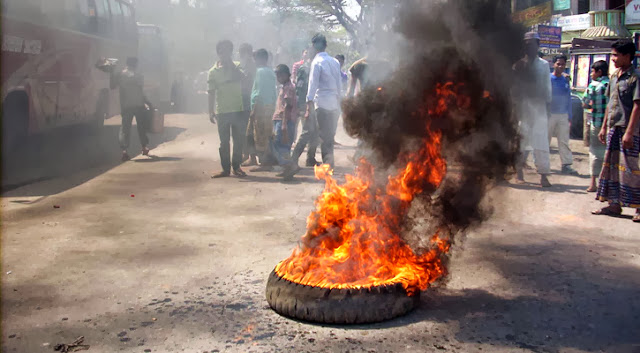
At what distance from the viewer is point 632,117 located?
21.0ft

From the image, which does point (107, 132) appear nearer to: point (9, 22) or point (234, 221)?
point (9, 22)

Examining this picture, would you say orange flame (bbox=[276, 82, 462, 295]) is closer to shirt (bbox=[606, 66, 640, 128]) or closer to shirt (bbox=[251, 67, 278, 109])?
shirt (bbox=[606, 66, 640, 128])

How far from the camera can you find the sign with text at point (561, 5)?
21.4m

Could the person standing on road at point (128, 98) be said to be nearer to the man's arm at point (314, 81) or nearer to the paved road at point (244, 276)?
the paved road at point (244, 276)

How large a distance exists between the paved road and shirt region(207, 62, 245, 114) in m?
1.52

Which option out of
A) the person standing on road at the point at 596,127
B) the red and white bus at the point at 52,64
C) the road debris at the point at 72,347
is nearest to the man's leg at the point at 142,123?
the red and white bus at the point at 52,64

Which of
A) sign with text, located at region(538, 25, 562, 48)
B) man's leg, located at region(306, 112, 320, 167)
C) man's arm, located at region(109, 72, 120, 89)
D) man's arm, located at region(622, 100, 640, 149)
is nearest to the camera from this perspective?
man's arm, located at region(622, 100, 640, 149)

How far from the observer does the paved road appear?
3545mm

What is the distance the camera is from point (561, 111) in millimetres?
9711

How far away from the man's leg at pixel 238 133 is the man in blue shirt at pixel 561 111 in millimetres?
5221

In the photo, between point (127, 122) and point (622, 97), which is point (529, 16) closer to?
point (622, 97)

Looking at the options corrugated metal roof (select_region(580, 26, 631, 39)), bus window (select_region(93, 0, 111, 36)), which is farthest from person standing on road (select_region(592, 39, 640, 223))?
corrugated metal roof (select_region(580, 26, 631, 39))

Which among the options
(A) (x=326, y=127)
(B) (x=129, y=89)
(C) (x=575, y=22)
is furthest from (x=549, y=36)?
(B) (x=129, y=89)

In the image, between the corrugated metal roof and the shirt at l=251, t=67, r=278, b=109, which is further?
the corrugated metal roof
